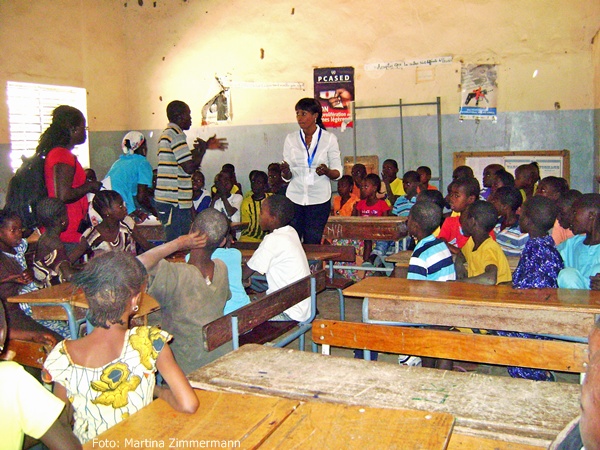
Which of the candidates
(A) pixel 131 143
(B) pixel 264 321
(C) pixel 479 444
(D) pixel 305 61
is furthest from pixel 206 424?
(D) pixel 305 61

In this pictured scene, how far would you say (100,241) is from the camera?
427cm

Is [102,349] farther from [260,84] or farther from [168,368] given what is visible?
[260,84]

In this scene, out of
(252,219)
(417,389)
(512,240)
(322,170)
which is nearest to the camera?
(417,389)

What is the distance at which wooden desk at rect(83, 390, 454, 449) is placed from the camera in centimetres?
143

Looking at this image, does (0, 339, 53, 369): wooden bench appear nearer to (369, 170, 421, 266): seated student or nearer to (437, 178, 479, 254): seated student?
(437, 178, 479, 254): seated student

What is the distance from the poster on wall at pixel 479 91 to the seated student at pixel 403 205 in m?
1.72

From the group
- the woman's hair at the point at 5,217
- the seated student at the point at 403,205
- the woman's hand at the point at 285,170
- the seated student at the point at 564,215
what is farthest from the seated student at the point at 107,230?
the seated student at the point at 403,205

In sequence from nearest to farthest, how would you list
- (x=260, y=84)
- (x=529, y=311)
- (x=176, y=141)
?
1. (x=529, y=311)
2. (x=176, y=141)
3. (x=260, y=84)

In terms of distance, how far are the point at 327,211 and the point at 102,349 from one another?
378cm

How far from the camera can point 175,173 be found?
486 centimetres

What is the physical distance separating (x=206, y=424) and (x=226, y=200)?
6630mm

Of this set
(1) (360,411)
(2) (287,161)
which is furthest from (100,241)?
(1) (360,411)

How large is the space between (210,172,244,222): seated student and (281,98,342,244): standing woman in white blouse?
252 cm

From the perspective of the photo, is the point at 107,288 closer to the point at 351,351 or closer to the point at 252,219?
the point at 351,351
